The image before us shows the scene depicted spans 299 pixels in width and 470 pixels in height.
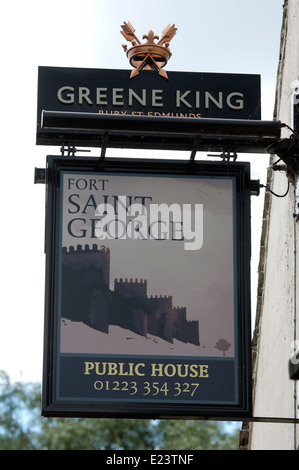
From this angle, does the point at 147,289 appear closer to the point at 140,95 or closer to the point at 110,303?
the point at 110,303

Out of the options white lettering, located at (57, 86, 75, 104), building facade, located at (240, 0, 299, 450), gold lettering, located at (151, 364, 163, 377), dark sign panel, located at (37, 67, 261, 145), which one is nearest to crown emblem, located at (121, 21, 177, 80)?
dark sign panel, located at (37, 67, 261, 145)

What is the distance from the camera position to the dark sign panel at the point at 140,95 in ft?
36.7

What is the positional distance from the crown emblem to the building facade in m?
1.31

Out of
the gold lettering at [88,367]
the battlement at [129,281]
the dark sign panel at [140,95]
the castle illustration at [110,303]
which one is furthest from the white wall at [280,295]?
the gold lettering at [88,367]

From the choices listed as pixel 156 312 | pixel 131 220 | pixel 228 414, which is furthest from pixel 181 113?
pixel 228 414

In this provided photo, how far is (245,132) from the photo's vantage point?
1077cm

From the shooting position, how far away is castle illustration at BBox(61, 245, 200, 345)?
10164 mm

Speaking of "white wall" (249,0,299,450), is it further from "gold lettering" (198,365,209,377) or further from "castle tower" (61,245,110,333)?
"castle tower" (61,245,110,333)

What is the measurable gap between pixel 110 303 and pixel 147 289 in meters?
0.35

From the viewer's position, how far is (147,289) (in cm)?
1033

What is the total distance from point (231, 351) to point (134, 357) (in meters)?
0.84

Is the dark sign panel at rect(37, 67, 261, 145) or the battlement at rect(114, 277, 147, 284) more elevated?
the dark sign panel at rect(37, 67, 261, 145)

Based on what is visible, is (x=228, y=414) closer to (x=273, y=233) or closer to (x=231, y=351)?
(x=231, y=351)

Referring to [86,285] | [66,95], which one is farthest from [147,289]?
[66,95]
